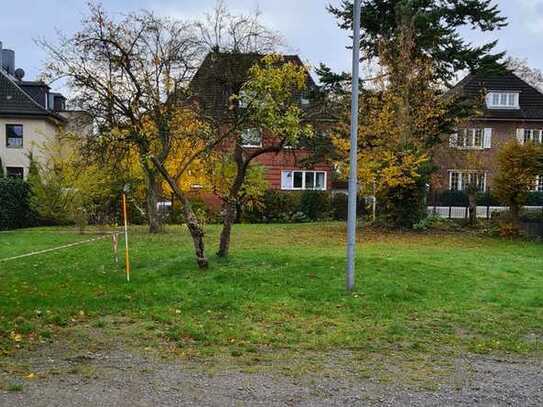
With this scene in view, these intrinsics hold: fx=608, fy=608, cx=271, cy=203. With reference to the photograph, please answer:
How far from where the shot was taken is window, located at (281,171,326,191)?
4331cm

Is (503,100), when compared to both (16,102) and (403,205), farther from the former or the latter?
(16,102)

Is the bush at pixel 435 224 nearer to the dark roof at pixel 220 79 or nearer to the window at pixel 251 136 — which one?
the dark roof at pixel 220 79

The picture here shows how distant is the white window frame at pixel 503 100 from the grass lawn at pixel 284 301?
32.6m

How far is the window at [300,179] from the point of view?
43.3 m

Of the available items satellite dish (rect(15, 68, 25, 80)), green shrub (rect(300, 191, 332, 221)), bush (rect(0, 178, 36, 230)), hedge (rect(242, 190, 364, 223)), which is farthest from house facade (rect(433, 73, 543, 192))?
satellite dish (rect(15, 68, 25, 80))

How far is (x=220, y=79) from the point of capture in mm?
15711

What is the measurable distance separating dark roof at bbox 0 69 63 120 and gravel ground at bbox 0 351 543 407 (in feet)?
130

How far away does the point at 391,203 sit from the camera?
84.4ft

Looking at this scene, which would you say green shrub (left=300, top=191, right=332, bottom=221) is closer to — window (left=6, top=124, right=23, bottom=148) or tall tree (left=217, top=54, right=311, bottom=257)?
window (left=6, top=124, right=23, bottom=148)

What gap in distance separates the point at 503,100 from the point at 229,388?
47.1 meters

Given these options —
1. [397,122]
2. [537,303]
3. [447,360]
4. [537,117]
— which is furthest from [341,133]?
[537,117]

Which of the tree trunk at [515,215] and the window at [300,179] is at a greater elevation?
the window at [300,179]

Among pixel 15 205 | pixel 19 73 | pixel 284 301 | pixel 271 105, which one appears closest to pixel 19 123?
pixel 19 73

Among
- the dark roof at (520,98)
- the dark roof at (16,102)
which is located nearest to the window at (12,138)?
the dark roof at (16,102)
